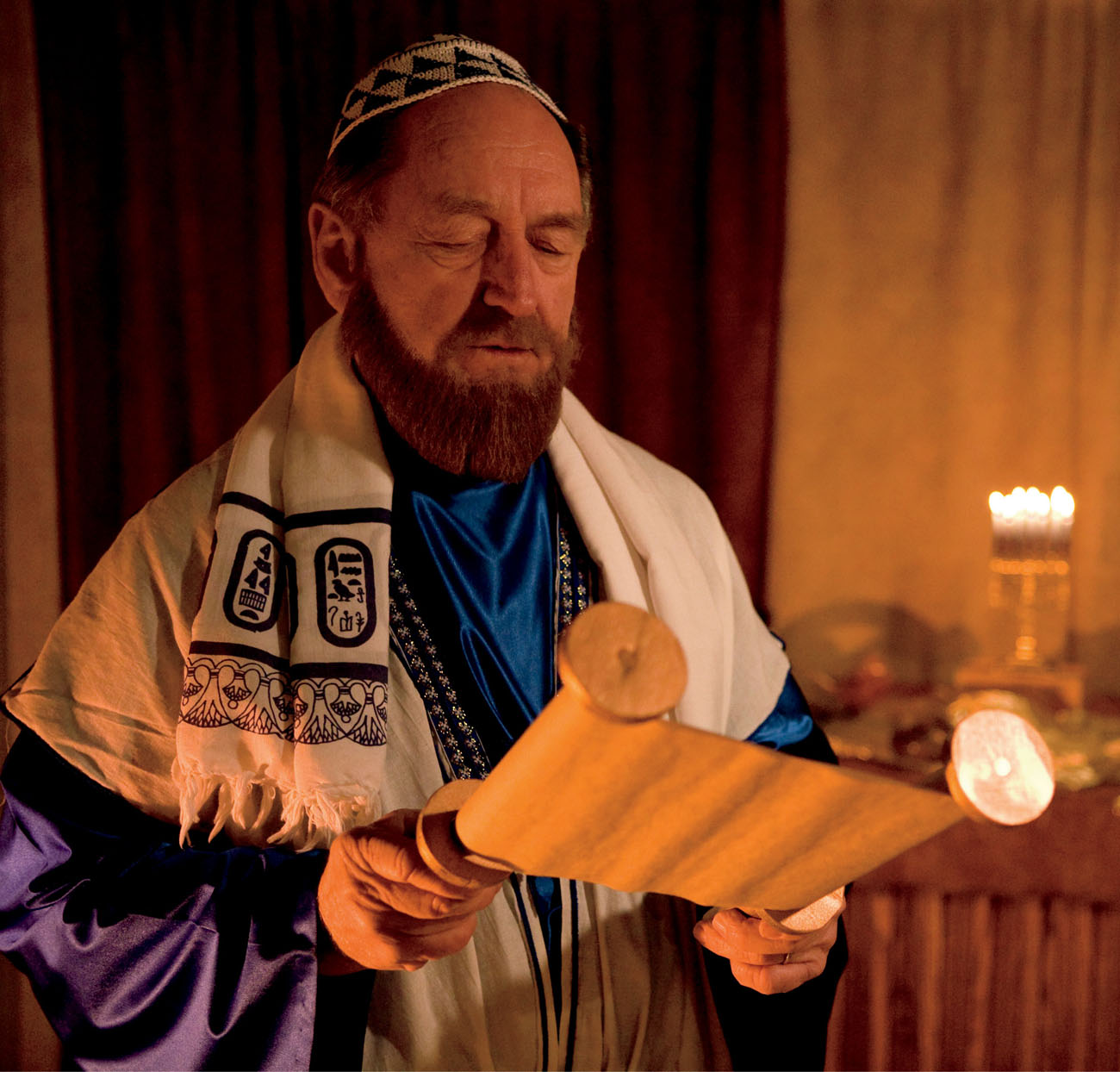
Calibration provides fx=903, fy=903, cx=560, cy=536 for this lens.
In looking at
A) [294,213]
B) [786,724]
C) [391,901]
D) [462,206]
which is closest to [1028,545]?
[786,724]

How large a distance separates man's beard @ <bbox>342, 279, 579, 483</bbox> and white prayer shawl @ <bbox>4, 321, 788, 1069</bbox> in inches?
2.2

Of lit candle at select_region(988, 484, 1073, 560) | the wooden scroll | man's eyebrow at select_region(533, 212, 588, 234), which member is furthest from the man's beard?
lit candle at select_region(988, 484, 1073, 560)

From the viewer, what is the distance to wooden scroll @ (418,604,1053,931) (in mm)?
456

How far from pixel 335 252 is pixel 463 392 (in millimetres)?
276

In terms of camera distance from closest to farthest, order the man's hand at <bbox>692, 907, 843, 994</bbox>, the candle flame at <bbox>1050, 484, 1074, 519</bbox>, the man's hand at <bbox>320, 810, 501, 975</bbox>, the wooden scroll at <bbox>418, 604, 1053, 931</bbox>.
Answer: the wooden scroll at <bbox>418, 604, 1053, 931</bbox> → the man's hand at <bbox>320, 810, 501, 975</bbox> → the man's hand at <bbox>692, 907, 843, 994</bbox> → the candle flame at <bbox>1050, 484, 1074, 519</bbox>

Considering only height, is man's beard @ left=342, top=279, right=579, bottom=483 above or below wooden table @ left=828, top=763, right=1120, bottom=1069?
above

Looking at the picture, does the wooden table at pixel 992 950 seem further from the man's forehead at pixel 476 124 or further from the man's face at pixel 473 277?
the man's forehead at pixel 476 124

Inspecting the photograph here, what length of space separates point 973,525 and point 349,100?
7.38 ft

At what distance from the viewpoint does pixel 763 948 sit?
84 centimetres

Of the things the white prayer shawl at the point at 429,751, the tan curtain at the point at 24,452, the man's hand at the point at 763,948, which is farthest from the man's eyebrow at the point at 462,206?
the tan curtain at the point at 24,452

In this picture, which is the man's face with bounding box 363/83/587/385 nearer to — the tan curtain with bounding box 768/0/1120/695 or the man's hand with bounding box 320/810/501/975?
the man's hand with bounding box 320/810/501/975

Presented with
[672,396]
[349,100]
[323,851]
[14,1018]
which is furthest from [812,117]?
[14,1018]

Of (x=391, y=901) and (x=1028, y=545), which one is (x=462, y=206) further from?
(x=1028, y=545)

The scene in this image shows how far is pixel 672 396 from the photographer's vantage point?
93.2 inches
